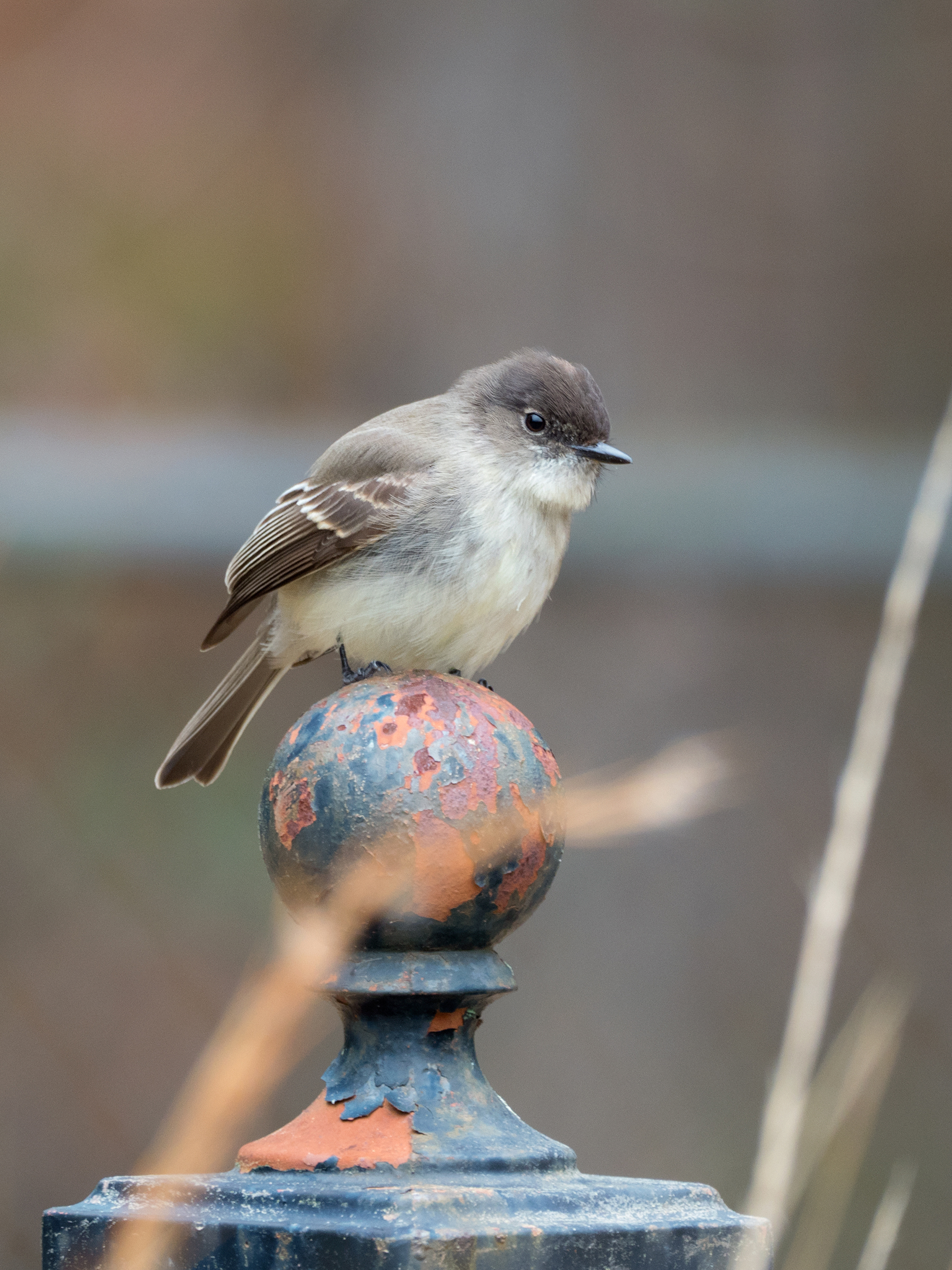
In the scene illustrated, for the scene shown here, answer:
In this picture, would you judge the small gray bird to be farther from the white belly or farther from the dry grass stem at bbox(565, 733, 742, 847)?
the dry grass stem at bbox(565, 733, 742, 847)

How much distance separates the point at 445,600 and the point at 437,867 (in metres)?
Answer: 1.16

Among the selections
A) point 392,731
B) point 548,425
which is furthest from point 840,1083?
point 548,425

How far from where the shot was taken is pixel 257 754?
3389 millimetres

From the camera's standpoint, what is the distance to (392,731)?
45.4 inches

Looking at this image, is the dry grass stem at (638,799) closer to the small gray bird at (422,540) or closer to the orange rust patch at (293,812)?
the orange rust patch at (293,812)

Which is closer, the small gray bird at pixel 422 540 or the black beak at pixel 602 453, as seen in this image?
the small gray bird at pixel 422 540

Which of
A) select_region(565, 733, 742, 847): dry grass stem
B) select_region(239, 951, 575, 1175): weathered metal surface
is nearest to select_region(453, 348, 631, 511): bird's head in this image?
select_region(565, 733, 742, 847): dry grass stem

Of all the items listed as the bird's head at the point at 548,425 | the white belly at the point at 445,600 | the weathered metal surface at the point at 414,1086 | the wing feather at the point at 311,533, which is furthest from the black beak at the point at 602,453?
the weathered metal surface at the point at 414,1086

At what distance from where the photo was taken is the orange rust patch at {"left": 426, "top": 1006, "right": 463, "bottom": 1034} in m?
1.14

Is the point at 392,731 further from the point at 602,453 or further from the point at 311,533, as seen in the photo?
the point at 602,453

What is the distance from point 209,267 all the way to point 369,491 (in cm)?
142

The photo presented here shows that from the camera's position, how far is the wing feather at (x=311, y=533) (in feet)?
7.73

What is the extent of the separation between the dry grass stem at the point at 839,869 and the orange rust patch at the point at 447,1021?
12.0 inches

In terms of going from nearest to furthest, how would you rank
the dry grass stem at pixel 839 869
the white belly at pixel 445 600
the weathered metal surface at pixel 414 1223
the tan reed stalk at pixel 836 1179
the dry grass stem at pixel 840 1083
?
the weathered metal surface at pixel 414 1223, the dry grass stem at pixel 839 869, the dry grass stem at pixel 840 1083, the tan reed stalk at pixel 836 1179, the white belly at pixel 445 600
